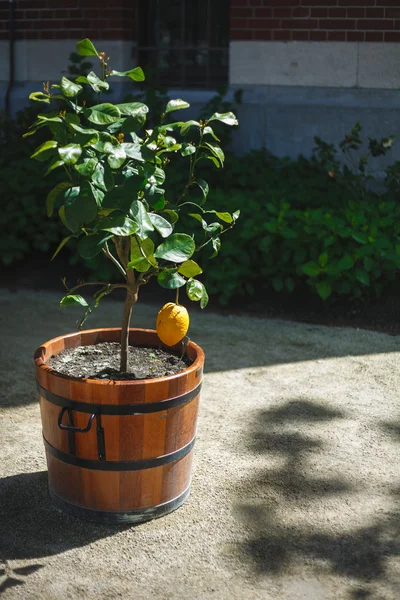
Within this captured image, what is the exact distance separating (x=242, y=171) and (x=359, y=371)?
2719 millimetres

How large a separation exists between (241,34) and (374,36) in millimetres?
1272

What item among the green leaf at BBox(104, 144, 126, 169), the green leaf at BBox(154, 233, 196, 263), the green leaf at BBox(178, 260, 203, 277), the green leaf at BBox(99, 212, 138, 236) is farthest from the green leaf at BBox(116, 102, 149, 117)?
the green leaf at BBox(178, 260, 203, 277)

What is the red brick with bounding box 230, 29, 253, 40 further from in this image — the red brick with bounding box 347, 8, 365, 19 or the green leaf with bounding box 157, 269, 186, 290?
the green leaf with bounding box 157, 269, 186, 290

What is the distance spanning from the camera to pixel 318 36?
7.68 meters

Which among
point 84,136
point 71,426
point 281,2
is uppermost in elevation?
point 281,2

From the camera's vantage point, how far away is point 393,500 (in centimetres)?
355

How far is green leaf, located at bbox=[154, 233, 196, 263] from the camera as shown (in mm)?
3145

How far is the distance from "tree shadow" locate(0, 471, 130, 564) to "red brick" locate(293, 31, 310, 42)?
18.0 ft

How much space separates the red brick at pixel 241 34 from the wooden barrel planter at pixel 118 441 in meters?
5.25

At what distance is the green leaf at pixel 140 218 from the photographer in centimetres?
299

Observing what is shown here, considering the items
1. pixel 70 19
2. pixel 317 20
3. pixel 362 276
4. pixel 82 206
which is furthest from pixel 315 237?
pixel 70 19

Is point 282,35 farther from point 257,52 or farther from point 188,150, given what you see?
point 188,150

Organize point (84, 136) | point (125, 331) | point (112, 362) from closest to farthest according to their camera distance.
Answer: point (84, 136), point (125, 331), point (112, 362)

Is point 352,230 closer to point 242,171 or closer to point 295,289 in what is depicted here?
point 295,289
